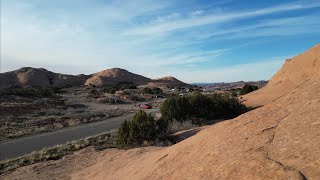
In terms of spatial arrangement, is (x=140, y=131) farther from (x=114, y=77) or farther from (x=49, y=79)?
(x=114, y=77)

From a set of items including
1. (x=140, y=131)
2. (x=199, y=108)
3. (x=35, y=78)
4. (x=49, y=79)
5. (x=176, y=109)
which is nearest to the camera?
(x=140, y=131)

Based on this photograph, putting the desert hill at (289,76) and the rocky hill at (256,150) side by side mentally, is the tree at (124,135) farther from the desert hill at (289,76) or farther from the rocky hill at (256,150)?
the desert hill at (289,76)

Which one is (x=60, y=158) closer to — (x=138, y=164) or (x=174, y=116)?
(x=138, y=164)

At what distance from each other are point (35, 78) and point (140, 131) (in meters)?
121

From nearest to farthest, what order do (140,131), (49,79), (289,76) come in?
(140,131) → (289,76) → (49,79)

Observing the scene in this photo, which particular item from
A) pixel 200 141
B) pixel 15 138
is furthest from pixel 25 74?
pixel 200 141

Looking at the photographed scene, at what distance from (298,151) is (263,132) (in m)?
1.71

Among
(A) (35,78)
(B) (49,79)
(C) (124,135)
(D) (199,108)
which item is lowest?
(C) (124,135)

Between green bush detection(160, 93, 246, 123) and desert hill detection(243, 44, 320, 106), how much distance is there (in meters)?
3.81

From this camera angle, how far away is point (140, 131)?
2141 centimetres

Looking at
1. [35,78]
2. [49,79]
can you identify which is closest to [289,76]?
[35,78]

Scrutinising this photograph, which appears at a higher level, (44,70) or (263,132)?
(44,70)

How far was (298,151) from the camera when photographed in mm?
7965

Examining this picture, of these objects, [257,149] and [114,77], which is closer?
[257,149]
